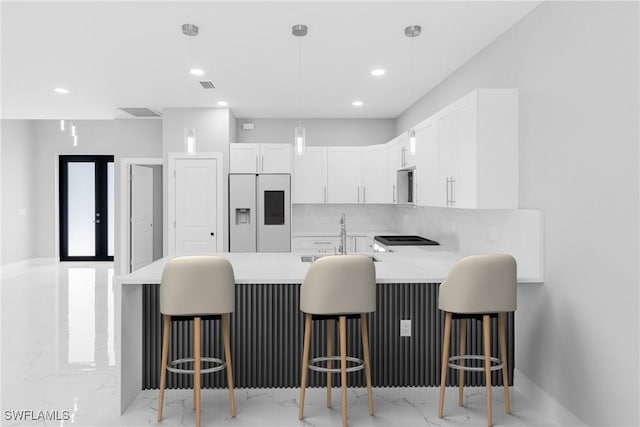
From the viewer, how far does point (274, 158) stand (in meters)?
6.39

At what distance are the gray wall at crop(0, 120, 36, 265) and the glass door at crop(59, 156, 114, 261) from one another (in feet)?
1.99

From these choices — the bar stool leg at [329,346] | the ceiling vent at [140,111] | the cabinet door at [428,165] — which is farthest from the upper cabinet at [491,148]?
the ceiling vent at [140,111]

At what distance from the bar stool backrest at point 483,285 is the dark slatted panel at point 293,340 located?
569mm

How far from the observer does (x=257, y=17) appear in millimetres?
3312

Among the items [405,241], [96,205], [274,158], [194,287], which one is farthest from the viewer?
[96,205]

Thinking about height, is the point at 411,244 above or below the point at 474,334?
above

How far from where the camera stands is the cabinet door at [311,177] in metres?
6.55

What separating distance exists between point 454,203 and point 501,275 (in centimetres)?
111

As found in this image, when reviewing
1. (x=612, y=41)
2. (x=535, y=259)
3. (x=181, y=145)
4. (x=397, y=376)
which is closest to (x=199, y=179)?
(x=181, y=145)

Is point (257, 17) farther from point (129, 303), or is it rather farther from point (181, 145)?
point (181, 145)

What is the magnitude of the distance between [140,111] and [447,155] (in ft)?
15.5

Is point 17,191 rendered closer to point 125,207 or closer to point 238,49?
point 125,207

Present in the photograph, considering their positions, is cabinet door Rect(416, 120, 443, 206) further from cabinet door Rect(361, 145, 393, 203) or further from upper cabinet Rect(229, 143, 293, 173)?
upper cabinet Rect(229, 143, 293, 173)

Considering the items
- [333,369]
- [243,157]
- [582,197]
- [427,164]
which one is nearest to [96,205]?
[243,157]
